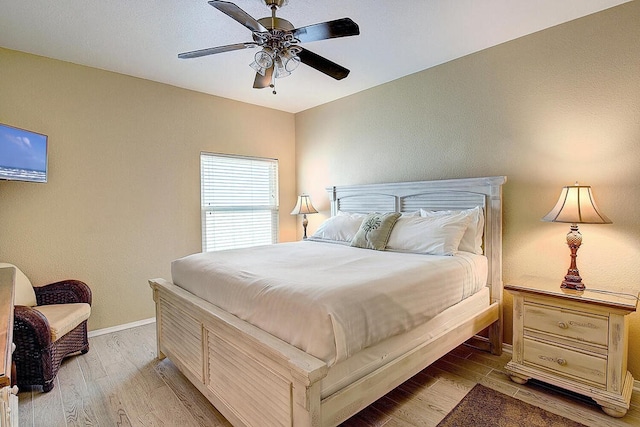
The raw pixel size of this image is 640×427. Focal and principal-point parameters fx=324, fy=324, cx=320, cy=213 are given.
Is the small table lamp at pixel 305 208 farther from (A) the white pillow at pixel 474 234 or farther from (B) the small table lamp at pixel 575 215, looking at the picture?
(B) the small table lamp at pixel 575 215

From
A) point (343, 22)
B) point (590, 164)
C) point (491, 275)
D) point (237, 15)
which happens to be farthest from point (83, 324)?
point (590, 164)

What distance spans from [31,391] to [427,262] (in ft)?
9.65

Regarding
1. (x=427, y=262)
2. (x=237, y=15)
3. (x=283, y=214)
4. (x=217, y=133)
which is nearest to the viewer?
(x=237, y=15)

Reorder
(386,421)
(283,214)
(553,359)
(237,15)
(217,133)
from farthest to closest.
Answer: (283,214) < (217,133) < (553,359) < (386,421) < (237,15)

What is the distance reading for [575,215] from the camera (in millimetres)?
2156

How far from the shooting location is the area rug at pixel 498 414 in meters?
1.88

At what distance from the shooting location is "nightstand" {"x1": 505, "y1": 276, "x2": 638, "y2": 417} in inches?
76.0

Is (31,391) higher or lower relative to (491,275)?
lower

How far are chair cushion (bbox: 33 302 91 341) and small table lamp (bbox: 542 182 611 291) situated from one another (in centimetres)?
364

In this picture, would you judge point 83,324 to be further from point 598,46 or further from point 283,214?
point 598,46

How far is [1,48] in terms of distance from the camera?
9.12 ft

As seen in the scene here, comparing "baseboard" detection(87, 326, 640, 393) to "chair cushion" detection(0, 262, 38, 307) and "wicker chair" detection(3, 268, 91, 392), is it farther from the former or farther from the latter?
"chair cushion" detection(0, 262, 38, 307)

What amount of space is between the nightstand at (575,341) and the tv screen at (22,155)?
384cm

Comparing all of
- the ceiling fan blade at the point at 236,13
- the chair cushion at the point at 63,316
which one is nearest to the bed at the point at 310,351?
the chair cushion at the point at 63,316
